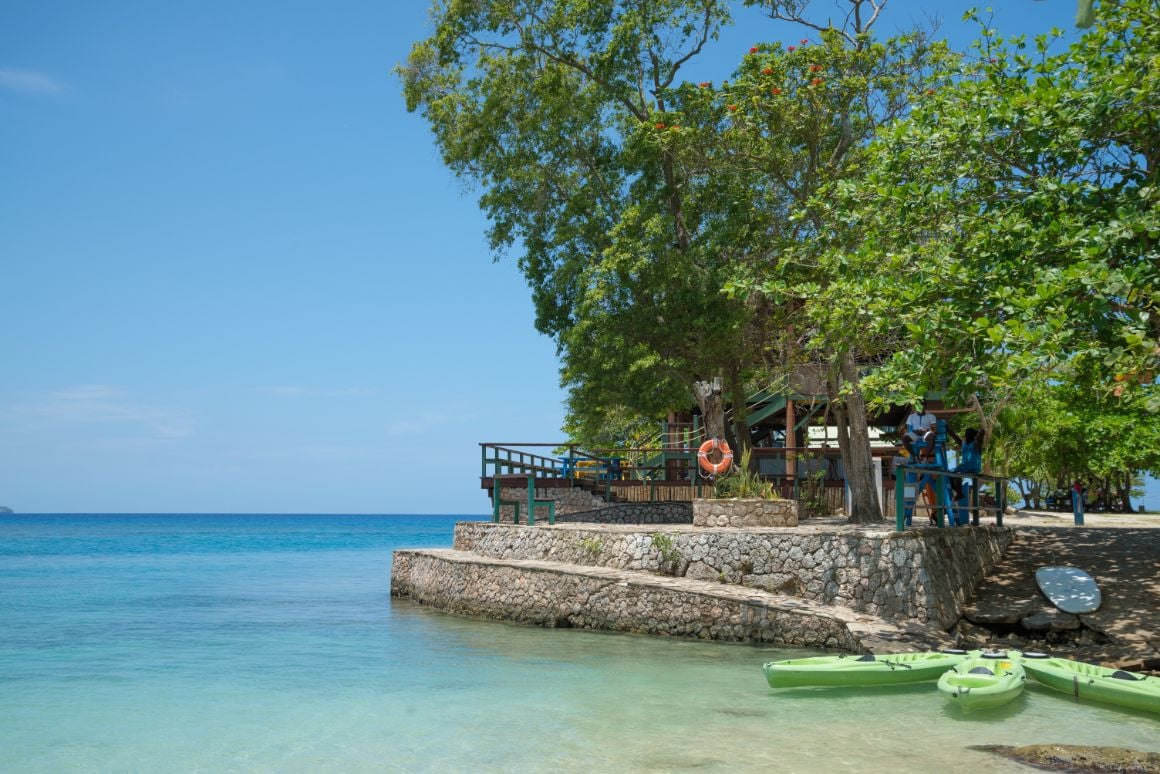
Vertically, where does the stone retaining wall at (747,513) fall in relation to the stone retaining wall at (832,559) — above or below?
above

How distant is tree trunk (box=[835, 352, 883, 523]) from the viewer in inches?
708

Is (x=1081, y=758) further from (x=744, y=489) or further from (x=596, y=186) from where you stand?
(x=596, y=186)

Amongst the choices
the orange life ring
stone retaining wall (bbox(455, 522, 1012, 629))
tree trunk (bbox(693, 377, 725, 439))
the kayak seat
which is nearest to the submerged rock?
the kayak seat

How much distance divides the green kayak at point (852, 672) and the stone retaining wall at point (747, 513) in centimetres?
508

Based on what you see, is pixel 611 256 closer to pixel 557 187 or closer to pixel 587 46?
pixel 557 187

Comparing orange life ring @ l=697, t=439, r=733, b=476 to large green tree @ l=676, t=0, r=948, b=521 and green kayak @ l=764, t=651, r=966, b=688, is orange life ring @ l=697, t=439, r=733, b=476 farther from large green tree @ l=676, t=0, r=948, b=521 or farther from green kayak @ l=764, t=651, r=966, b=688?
green kayak @ l=764, t=651, r=966, b=688

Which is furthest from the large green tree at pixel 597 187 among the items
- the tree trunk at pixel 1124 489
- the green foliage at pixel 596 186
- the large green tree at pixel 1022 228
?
the tree trunk at pixel 1124 489

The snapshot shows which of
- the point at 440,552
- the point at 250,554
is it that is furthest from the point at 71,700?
the point at 250,554

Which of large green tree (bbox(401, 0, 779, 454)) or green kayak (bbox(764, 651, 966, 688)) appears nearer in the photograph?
green kayak (bbox(764, 651, 966, 688))

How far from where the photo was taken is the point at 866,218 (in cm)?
1387

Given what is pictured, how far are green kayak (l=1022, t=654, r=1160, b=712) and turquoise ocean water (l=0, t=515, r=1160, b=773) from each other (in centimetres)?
17

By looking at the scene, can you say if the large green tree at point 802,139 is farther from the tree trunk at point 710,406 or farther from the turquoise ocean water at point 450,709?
the turquoise ocean water at point 450,709

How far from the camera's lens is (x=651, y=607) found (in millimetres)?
14500

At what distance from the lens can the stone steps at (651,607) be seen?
41.1 feet
